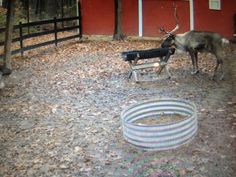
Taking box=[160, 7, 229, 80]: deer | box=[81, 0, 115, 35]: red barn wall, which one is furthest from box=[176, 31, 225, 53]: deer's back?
box=[81, 0, 115, 35]: red barn wall

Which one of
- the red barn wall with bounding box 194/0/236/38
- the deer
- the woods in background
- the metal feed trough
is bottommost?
the metal feed trough

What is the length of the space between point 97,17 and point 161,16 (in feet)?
10.7

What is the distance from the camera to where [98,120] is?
906 cm

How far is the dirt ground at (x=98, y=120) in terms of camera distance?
6.83 m

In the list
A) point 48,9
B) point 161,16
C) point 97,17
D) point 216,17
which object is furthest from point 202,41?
point 48,9

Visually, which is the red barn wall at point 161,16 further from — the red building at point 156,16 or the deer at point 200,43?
the deer at point 200,43

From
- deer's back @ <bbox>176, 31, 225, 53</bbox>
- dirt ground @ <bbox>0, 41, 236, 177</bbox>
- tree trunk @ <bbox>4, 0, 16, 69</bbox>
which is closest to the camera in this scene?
dirt ground @ <bbox>0, 41, 236, 177</bbox>

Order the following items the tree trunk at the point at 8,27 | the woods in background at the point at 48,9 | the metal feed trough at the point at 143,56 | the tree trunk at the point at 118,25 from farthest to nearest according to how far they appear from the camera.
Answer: the woods in background at the point at 48,9 → the tree trunk at the point at 118,25 → the tree trunk at the point at 8,27 → the metal feed trough at the point at 143,56

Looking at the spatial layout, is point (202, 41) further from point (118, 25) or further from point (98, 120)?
point (118, 25)

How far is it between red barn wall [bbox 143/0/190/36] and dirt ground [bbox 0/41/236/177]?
4422 mm

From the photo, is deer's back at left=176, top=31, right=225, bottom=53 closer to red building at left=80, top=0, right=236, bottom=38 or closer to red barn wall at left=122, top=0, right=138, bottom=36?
red building at left=80, top=0, right=236, bottom=38

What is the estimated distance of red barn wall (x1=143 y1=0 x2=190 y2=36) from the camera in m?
19.2

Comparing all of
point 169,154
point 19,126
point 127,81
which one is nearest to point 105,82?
point 127,81

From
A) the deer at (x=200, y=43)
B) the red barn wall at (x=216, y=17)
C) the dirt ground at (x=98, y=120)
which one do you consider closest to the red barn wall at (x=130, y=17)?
the red barn wall at (x=216, y=17)
